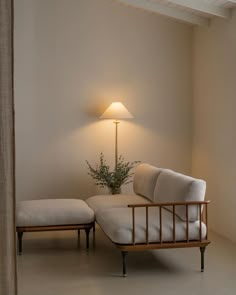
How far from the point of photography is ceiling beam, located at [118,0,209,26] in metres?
5.42

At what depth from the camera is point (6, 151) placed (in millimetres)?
1624

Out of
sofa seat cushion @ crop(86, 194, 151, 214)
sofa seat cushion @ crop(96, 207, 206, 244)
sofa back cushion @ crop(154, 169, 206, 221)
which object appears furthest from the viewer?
sofa seat cushion @ crop(86, 194, 151, 214)

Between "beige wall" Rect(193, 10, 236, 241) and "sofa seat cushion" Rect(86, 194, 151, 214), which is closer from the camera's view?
"sofa seat cushion" Rect(86, 194, 151, 214)

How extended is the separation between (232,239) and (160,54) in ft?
8.43

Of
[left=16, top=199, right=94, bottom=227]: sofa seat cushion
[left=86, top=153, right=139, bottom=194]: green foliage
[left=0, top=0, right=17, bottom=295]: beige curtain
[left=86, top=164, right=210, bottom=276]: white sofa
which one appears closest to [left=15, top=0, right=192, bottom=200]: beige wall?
[left=86, top=153, right=139, bottom=194]: green foliage

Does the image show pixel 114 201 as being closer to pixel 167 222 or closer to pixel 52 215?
pixel 52 215

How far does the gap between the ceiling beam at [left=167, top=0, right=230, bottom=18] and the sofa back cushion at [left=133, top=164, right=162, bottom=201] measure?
179cm

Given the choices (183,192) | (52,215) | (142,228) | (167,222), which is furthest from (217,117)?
(52,215)

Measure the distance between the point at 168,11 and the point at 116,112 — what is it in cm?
137

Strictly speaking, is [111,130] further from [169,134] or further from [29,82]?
[29,82]

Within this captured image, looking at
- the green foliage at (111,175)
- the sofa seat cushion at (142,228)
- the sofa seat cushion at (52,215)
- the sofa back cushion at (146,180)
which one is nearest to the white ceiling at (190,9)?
the sofa back cushion at (146,180)

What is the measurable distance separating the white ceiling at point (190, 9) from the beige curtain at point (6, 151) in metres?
3.61

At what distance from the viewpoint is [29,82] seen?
5684 mm

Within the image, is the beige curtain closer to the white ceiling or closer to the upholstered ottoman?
the upholstered ottoman
